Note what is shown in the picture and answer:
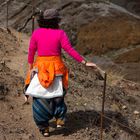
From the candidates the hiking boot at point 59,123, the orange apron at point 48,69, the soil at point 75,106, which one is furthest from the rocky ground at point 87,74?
the orange apron at point 48,69

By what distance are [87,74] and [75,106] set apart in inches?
84.0

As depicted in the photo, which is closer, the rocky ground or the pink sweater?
the pink sweater

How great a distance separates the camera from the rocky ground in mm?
6340

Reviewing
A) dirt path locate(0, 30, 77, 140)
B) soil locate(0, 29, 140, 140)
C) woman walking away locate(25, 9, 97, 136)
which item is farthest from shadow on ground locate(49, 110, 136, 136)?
woman walking away locate(25, 9, 97, 136)

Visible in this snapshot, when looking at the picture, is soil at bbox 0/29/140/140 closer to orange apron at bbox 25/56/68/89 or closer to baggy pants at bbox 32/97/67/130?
baggy pants at bbox 32/97/67/130

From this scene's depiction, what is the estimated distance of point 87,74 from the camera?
9008 millimetres

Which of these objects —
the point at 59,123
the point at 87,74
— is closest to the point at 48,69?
the point at 59,123

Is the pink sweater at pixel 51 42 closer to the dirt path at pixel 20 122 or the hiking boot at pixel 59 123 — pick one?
the hiking boot at pixel 59 123

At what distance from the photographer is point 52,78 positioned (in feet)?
18.5

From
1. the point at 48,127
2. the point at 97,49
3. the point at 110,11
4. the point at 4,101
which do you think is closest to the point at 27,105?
the point at 4,101

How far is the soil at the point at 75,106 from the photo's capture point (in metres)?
6.16

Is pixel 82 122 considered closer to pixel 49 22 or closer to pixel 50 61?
pixel 50 61

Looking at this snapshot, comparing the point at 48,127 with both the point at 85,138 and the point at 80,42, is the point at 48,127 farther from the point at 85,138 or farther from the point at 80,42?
the point at 80,42

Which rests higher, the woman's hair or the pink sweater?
the woman's hair
